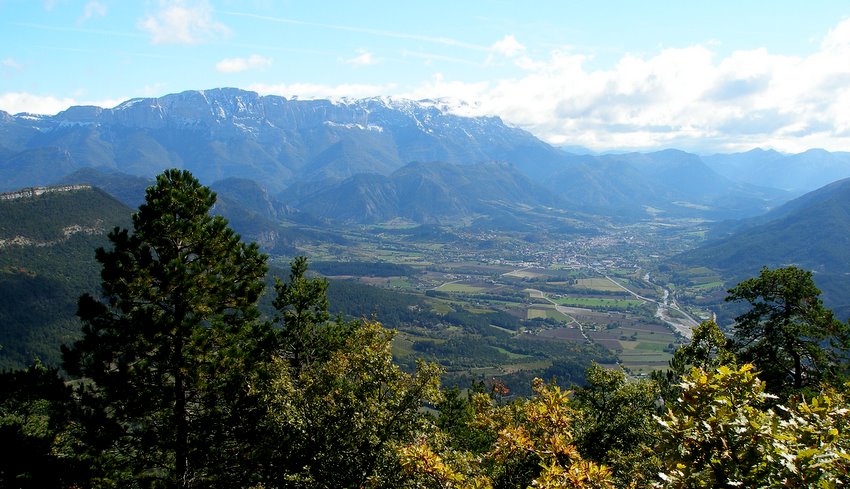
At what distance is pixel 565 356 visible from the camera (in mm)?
152125

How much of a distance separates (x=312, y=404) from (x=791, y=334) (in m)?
29.7

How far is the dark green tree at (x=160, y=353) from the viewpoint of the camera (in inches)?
771

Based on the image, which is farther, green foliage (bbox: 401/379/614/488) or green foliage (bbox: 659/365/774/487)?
green foliage (bbox: 401/379/614/488)

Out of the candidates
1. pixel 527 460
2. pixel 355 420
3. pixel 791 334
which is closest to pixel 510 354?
pixel 791 334

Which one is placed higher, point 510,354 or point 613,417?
point 613,417

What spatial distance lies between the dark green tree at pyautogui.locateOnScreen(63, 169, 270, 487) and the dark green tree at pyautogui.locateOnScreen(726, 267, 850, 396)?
3070 centimetres

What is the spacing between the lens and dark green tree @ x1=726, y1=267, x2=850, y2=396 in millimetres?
29281

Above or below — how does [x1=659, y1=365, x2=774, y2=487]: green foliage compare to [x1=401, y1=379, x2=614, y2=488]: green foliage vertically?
above

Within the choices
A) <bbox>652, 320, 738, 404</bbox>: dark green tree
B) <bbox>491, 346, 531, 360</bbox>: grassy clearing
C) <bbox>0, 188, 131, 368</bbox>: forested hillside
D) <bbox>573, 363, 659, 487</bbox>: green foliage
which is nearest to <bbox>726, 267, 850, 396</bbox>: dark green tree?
<bbox>652, 320, 738, 404</bbox>: dark green tree

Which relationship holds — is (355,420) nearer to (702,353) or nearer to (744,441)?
(744,441)

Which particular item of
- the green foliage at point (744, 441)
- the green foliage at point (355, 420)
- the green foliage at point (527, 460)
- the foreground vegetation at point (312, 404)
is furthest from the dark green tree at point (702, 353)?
the green foliage at point (744, 441)

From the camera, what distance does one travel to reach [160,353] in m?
20.1

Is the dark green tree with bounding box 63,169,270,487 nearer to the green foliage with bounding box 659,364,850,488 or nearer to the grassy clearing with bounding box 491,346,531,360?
the green foliage with bounding box 659,364,850,488

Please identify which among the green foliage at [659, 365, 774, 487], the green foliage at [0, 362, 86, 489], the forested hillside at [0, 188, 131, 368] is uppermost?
the green foliage at [659, 365, 774, 487]
